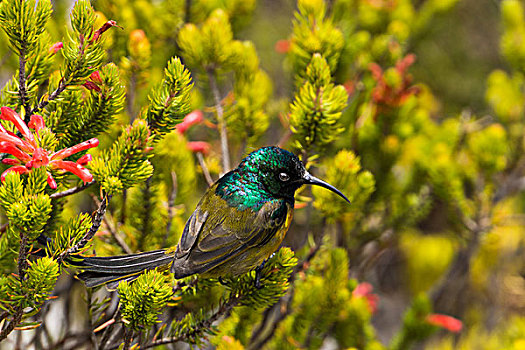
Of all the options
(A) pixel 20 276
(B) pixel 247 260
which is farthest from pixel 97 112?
(B) pixel 247 260

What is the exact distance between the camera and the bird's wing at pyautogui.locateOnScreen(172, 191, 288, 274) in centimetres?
120

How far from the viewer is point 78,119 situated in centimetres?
114

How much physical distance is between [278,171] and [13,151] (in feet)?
2.02

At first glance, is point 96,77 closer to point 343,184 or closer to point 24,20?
point 24,20

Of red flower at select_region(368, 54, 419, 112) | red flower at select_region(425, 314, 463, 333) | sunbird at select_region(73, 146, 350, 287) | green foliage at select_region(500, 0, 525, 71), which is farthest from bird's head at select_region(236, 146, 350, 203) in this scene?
green foliage at select_region(500, 0, 525, 71)

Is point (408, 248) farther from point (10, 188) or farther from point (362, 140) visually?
point (10, 188)

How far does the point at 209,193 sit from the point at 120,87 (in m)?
0.38

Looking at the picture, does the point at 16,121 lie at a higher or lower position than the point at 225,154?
higher

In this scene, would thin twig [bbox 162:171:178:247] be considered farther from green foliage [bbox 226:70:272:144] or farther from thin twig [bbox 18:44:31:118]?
thin twig [bbox 18:44:31:118]

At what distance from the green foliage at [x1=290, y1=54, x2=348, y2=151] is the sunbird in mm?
151

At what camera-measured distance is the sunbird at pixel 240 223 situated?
3.90 feet

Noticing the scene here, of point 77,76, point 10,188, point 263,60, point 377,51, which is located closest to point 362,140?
point 377,51

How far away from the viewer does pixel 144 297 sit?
3.36ft

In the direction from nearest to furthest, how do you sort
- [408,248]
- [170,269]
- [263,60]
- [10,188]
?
[10,188] < [170,269] < [408,248] < [263,60]
